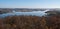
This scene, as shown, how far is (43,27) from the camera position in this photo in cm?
922

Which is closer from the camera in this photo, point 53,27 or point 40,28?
point 40,28

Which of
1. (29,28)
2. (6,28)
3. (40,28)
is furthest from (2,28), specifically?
(40,28)

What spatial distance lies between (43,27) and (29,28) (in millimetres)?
955

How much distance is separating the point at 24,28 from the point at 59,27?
2.48 metres

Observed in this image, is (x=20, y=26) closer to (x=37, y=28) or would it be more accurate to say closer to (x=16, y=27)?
(x=16, y=27)

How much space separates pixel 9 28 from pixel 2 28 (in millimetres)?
460

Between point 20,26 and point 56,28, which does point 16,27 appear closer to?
point 20,26

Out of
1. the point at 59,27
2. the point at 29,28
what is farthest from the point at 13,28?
the point at 59,27

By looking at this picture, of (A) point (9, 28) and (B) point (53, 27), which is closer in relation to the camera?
(A) point (9, 28)

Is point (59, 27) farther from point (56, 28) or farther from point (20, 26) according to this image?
point (20, 26)

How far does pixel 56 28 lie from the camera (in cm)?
955

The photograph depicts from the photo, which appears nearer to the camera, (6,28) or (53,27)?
(6,28)

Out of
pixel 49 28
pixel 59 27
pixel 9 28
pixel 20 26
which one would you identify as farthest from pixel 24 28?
pixel 59 27

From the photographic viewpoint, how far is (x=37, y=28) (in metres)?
9.12
